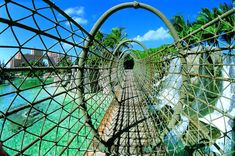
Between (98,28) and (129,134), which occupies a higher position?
(98,28)

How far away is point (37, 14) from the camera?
1.64 metres

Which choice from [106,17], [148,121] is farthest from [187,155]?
[106,17]

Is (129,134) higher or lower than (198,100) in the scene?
lower

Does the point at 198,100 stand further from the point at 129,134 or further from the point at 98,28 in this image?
the point at 98,28

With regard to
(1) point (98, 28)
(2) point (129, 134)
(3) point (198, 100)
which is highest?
(1) point (98, 28)

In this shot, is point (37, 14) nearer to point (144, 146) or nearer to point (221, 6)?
point (144, 146)

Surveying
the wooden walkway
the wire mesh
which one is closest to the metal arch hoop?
the wire mesh

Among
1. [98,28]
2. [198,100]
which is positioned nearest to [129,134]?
[198,100]

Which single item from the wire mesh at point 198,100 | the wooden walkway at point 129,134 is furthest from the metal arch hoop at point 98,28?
the wooden walkway at point 129,134

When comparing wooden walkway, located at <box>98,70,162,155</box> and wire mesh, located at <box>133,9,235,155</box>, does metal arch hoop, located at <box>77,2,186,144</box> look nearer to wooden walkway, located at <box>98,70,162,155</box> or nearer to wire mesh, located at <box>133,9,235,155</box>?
wire mesh, located at <box>133,9,235,155</box>

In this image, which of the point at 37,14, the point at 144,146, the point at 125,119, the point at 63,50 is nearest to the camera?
the point at 37,14

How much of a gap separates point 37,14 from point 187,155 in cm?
253

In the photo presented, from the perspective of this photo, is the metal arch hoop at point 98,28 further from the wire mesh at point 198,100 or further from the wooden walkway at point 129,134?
the wooden walkway at point 129,134

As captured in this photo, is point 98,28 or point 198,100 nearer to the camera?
point 198,100
